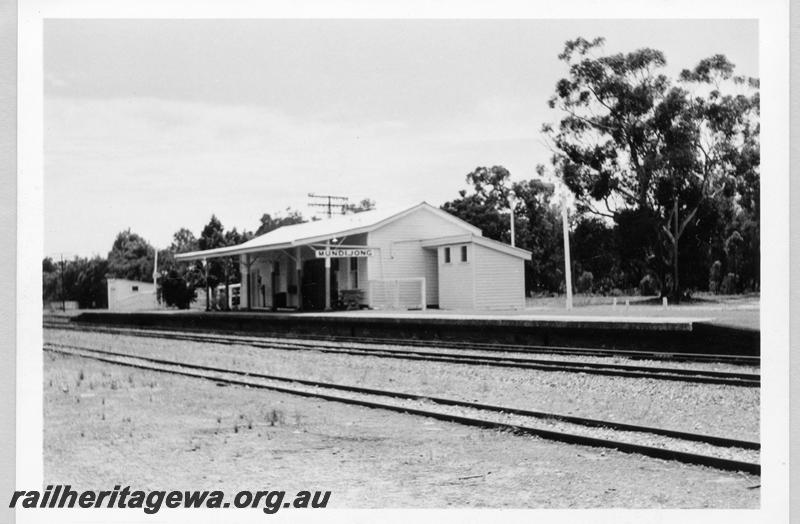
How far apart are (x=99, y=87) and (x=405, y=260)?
17475mm

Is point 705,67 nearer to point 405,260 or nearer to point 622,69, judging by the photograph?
point 622,69

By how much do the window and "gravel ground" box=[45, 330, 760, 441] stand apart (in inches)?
458

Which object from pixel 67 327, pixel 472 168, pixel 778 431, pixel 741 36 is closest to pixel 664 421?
pixel 778 431

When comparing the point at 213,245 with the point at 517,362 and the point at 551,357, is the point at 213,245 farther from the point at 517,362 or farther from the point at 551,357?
the point at 517,362

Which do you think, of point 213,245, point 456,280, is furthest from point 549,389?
point 213,245

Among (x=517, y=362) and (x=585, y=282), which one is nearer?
(x=517, y=362)

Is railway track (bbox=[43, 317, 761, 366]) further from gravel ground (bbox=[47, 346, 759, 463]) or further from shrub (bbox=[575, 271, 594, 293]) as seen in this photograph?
shrub (bbox=[575, 271, 594, 293])

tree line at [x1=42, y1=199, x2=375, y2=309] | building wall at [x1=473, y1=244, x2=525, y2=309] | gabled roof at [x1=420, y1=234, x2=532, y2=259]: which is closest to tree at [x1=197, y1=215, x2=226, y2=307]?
tree line at [x1=42, y1=199, x2=375, y2=309]

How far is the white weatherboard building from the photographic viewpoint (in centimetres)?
2327

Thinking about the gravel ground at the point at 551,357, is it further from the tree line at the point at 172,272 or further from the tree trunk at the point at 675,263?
the tree line at the point at 172,272

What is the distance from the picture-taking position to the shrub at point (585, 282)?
19953 millimetres

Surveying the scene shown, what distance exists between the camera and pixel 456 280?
24.1m

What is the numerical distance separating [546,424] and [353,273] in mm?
19212

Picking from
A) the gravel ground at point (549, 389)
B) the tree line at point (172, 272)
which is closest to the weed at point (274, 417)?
the gravel ground at point (549, 389)
